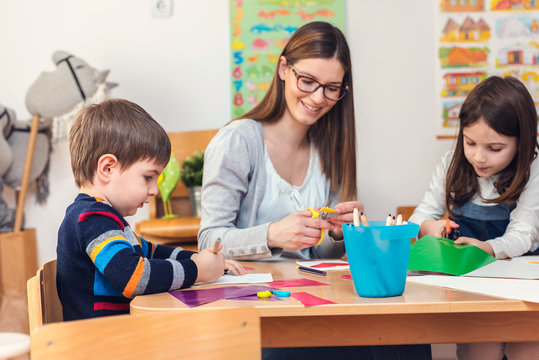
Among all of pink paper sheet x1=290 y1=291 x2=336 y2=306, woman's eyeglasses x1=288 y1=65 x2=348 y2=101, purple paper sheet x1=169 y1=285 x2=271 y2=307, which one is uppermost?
woman's eyeglasses x1=288 y1=65 x2=348 y2=101

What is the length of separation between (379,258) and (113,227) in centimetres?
45

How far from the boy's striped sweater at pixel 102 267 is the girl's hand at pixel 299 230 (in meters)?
0.31

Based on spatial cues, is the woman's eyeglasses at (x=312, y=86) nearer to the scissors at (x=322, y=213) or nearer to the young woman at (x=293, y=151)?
the young woman at (x=293, y=151)

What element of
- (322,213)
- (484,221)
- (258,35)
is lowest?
(484,221)

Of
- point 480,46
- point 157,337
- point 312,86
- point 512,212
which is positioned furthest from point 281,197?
point 480,46

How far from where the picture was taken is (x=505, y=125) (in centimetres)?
155

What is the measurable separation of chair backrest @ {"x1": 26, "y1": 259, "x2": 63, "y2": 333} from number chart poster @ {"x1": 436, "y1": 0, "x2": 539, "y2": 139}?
7.02 feet

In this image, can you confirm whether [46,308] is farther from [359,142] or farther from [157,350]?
[359,142]

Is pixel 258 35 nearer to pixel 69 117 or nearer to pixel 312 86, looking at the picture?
pixel 69 117

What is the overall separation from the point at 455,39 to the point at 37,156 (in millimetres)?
2142

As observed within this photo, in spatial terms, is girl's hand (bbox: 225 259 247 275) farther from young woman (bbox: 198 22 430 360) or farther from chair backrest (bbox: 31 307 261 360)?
chair backrest (bbox: 31 307 261 360)

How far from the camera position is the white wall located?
275cm

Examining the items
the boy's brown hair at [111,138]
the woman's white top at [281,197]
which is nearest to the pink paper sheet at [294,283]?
the boy's brown hair at [111,138]

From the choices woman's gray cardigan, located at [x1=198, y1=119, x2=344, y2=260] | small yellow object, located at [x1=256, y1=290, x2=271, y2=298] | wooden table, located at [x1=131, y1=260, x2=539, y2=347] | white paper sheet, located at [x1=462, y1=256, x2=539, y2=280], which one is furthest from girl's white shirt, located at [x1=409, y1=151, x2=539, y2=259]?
small yellow object, located at [x1=256, y1=290, x2=271, y2=298]
